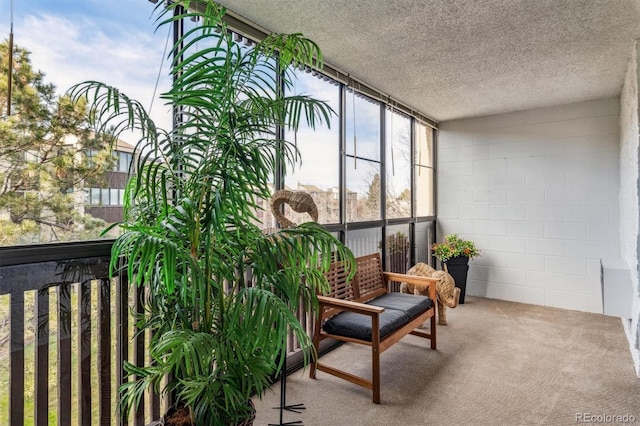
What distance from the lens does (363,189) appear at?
365 centimetres

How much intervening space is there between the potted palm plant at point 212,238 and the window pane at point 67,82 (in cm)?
26

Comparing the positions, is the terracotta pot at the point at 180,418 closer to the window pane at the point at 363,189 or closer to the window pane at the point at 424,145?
the window pane at the point at 363,189

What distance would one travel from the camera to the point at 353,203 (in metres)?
3.47

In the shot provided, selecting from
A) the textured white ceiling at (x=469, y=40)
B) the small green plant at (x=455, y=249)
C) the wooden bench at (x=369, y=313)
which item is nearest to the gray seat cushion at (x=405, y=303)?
the wooden bench at (x=369, y=313)

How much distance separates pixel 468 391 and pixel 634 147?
2.21m

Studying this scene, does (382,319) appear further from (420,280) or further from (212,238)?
(212,238)

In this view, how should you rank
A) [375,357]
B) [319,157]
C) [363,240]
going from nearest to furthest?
[375,357] < [319,157] < [363,240]

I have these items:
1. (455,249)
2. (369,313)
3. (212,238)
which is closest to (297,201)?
(212,238)

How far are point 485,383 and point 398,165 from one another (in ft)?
8.44

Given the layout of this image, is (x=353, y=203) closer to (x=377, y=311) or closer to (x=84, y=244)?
(x=377, y=311)

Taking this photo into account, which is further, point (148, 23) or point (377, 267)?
point (377, 267)

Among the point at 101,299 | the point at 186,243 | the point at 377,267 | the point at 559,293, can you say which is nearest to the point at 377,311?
the point at 377,267

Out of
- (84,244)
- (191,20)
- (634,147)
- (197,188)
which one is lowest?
(84,244)

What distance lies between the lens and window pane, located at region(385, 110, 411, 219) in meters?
4.07
